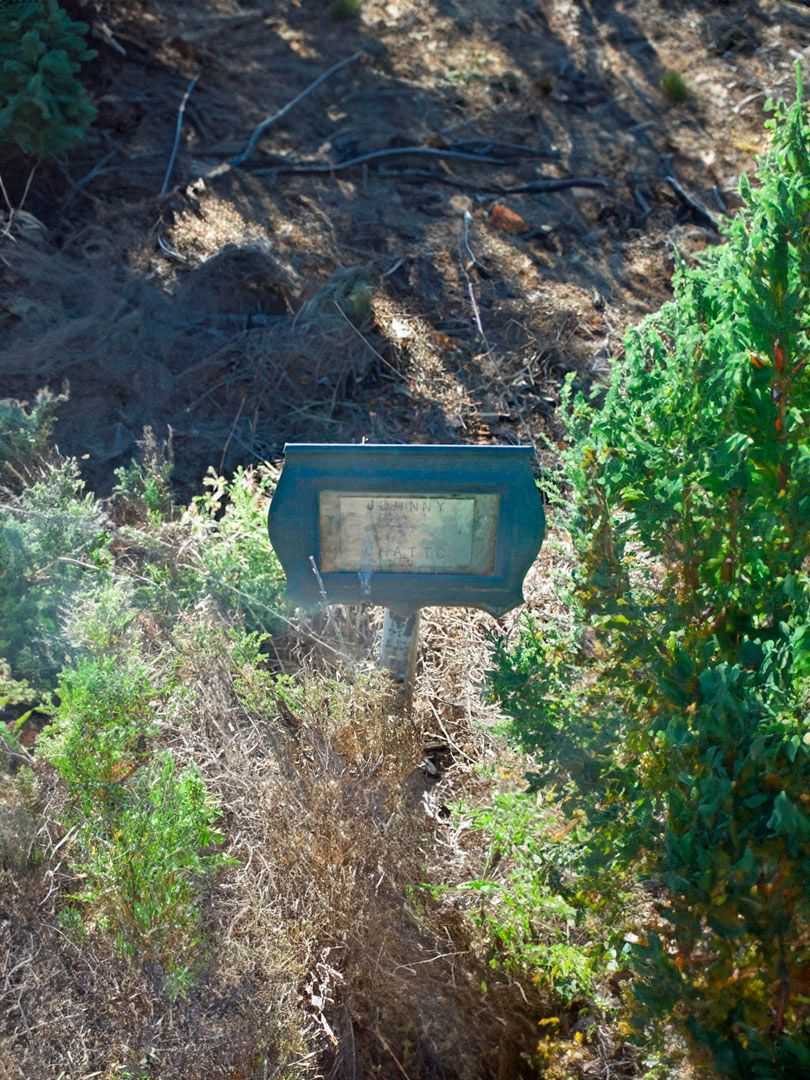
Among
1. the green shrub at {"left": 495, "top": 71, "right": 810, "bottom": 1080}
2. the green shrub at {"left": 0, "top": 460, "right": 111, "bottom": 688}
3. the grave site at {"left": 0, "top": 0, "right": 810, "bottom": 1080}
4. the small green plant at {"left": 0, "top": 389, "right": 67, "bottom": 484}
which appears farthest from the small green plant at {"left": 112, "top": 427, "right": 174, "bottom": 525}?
the green shrub at {"left": 495, "top": 71, "right": 810, "bottom": 1080}

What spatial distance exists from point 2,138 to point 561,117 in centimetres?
328

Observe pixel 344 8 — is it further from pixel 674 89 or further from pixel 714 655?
pixel 714 655

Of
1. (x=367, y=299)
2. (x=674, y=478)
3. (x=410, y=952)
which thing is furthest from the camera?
(x=367, y=299)

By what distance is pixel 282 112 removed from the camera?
7.41m

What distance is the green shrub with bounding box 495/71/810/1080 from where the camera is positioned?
2.26 meters

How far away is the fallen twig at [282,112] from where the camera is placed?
707 cm

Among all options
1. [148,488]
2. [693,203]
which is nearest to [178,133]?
[693,203]

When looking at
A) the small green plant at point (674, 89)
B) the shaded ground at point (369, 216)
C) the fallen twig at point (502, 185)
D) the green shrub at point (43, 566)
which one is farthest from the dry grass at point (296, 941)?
the small green plant at point (674, 89)

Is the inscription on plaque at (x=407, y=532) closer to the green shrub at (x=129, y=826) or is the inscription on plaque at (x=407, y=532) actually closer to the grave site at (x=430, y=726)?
the grave site at (x=430, y=726)

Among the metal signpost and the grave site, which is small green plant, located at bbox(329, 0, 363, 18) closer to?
the grave site

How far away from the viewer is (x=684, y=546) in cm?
256

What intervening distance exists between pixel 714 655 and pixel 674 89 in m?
6.08

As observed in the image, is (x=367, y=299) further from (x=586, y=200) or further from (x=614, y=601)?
(x=614, y=601)

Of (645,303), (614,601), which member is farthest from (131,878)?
(645,303)
